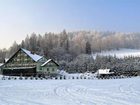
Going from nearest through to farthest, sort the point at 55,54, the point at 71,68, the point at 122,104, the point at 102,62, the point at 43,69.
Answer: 1. the point at 122,104
2. the point at 43,69
3. the point at 71,68
4. the point at 102,62
5. the point at 55,54

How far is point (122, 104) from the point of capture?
16.0m

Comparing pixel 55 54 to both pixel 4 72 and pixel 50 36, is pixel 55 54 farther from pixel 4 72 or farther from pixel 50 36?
pixel 4 72

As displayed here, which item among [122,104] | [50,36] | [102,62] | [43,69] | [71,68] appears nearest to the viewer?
[122,104]

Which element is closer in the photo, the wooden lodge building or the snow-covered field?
the snow-covered field

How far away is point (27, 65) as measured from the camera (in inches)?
3260

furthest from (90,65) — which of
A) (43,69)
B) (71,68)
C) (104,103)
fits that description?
(104,103)

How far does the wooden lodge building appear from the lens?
8162 centimetres

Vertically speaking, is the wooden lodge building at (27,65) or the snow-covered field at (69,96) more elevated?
the wooden lodge building at (27,65)

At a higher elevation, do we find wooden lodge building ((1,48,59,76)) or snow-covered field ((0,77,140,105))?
wooden lodge building ((1,48,59,76))

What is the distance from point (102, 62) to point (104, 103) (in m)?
108

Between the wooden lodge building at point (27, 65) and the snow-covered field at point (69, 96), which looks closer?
the snow-covered field at point (69, 96)

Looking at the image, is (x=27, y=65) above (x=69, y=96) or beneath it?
above

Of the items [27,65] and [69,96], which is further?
[27,65]

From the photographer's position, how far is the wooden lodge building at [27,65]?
268ft
